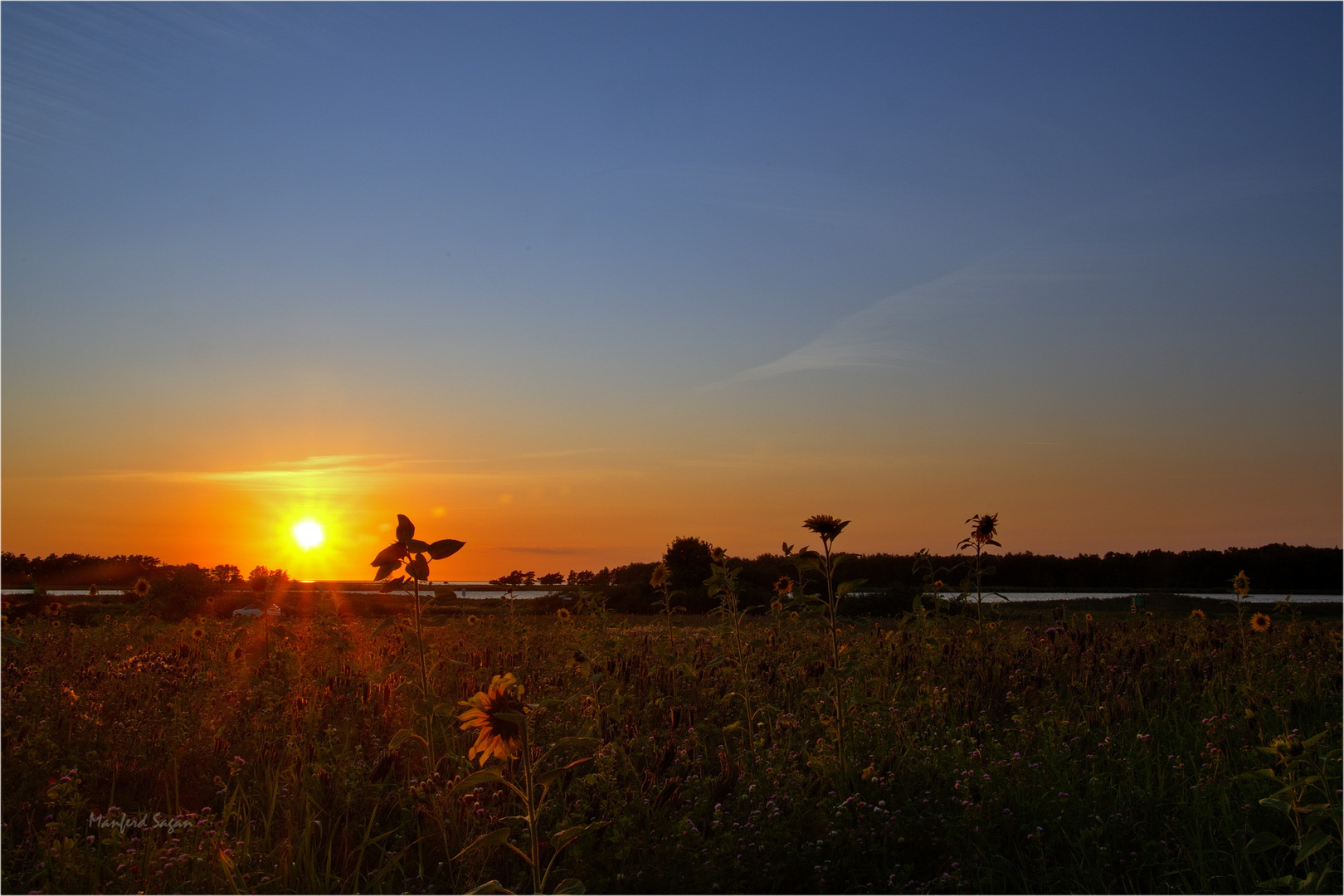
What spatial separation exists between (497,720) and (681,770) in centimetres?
196

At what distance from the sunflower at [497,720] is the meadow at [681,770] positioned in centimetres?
1

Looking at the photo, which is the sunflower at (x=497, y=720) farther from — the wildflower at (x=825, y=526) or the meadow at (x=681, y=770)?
the wildflower at (x=825, y=526)

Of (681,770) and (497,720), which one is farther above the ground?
(497,720)

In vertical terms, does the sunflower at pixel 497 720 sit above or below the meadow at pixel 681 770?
above

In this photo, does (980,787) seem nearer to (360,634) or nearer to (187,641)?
(360,634)

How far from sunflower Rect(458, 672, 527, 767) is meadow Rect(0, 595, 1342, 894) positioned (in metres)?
0.01

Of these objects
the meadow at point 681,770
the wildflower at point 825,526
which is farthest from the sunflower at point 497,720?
the wildflower at point 825,526

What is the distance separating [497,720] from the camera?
2.53 metres

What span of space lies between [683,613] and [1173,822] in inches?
674

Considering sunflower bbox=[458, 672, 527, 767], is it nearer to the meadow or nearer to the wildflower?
the meadow

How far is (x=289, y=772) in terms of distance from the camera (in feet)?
14.1

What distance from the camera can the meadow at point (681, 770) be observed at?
3318 mm

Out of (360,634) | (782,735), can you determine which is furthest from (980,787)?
(360,634)

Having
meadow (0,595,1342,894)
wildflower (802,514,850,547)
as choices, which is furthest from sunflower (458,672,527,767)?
wildflower (802,514,850,547)
